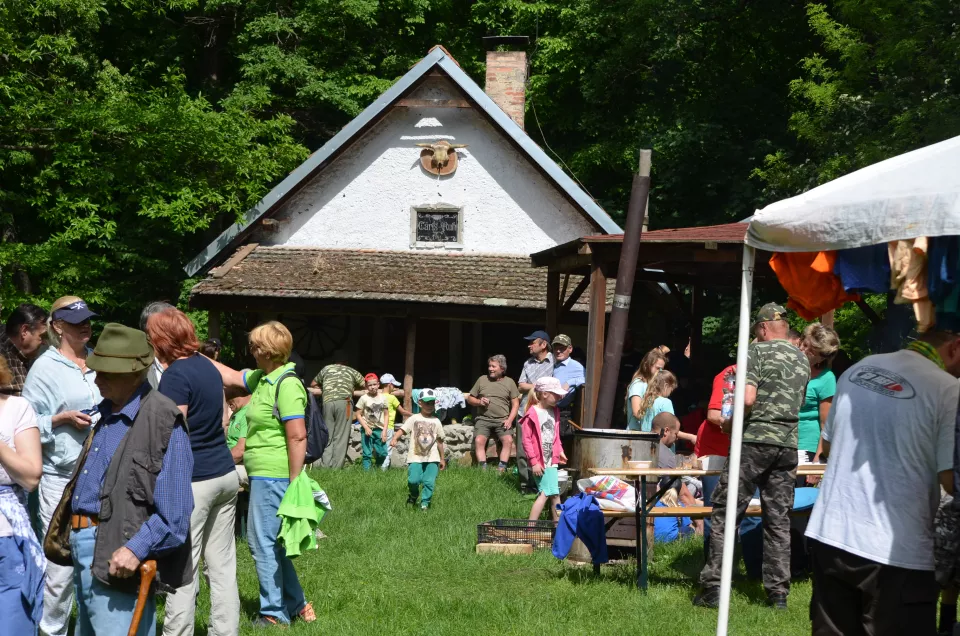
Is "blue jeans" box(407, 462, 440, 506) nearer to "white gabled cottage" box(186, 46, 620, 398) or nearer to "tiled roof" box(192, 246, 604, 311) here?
"tiled roof" box(192, 246, 604, 311)

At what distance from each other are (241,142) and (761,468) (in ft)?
47.3

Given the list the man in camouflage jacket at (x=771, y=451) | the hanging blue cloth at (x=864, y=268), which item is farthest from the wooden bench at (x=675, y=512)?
the hanging blue cloth at (x=864, y=268)

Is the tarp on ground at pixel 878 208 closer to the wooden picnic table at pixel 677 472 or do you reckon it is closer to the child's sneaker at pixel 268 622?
the wooden picnic table at pixel 677 472

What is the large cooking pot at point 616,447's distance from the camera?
8477 millimetres

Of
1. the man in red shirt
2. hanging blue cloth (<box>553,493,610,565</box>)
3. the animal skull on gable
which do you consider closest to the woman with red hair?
hanging blue cloth (<box>553,493,610,565</box>)

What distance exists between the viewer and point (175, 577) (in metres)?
4.61

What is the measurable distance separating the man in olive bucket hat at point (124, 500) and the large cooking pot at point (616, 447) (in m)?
4.33

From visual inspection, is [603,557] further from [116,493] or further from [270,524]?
[116,493]

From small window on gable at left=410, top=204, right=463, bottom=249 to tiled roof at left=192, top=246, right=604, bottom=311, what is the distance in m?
0.28

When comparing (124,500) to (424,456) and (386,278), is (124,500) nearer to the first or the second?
(424,456)

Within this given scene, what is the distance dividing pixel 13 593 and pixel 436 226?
54.7 ft

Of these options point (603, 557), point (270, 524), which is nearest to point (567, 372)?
point (603, 557)

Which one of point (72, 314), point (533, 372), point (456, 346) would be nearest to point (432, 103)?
point (456, 346)

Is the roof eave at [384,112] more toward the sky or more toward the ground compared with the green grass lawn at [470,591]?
more toward the sky
